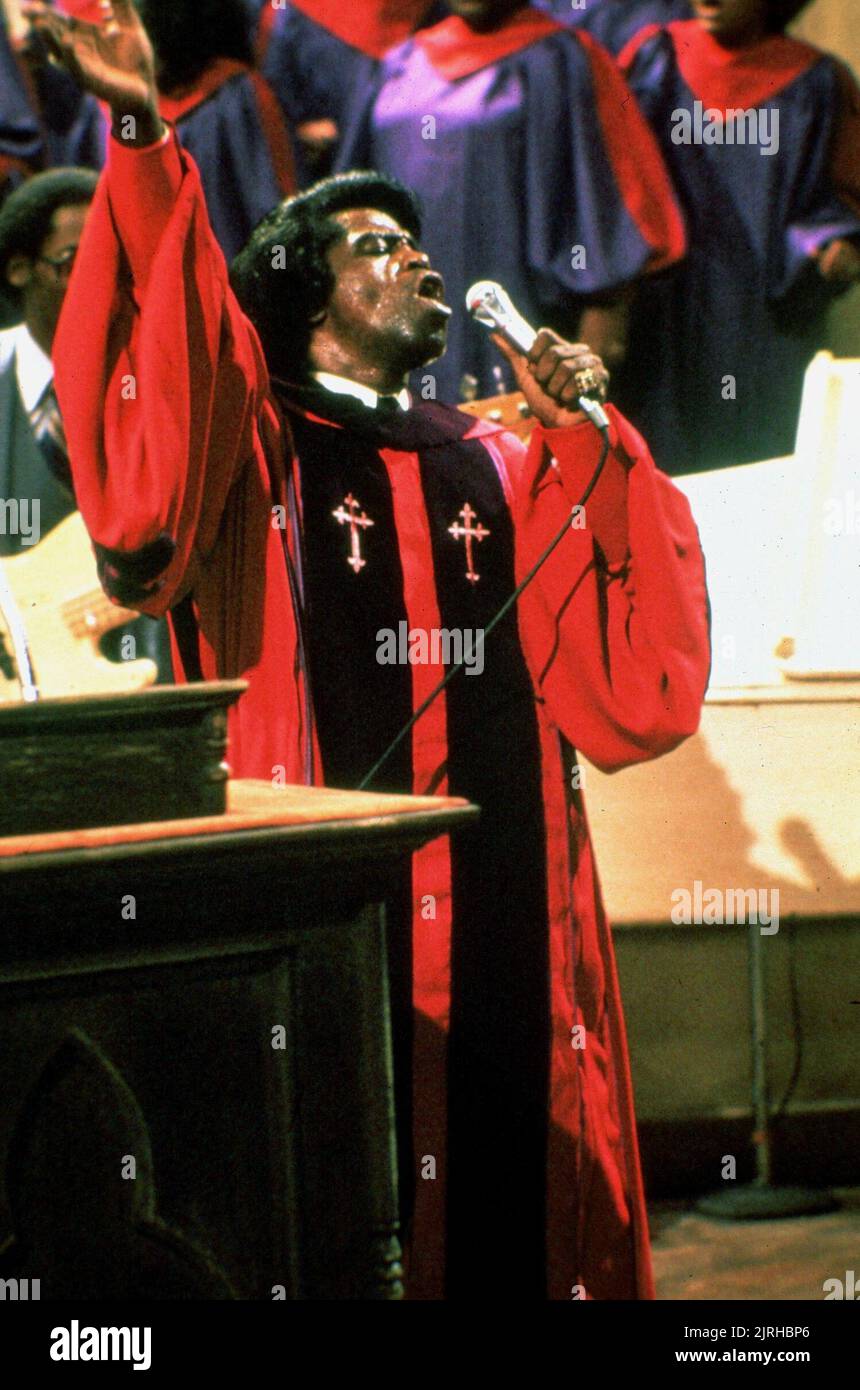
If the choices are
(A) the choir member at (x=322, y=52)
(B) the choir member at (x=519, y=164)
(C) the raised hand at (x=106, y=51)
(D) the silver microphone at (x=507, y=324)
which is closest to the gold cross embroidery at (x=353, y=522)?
(D) the silver microphone at (x=507, y=324)

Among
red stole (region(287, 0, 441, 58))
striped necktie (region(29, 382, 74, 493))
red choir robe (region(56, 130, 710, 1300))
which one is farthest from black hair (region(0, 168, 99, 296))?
red choir robe (region(56, 130, 710, 1300))

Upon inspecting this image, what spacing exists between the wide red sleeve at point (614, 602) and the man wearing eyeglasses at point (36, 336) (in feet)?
4.04

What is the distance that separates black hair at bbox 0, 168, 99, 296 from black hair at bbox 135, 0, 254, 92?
269 mm

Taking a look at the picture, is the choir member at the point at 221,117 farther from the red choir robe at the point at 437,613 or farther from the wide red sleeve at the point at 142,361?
the wide red sleeve at the point at 142,361

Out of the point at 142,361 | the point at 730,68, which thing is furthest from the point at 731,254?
the point at 142,361

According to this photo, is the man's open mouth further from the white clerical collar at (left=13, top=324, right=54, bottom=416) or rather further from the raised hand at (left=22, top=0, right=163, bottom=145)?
the white clerical collar at (left=13, top=324, right=54, bottom=416)

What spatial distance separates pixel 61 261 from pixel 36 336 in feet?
0.50

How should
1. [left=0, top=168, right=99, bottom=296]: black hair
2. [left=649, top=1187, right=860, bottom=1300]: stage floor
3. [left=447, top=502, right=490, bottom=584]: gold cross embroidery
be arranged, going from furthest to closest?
[left=0, top=168, right=99, bottom=296]: black hair
[left=649, top=1187, right=860, bottom=1300]: stage floor
[left=447, top=502, right=490, bottom=584]: gold cross embroidery

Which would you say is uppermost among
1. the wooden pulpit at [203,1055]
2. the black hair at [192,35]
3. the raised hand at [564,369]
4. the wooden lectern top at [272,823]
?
the black hair at [192,35]

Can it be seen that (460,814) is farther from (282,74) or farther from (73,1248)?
(282,74)

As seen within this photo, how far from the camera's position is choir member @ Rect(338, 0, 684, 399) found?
3.52 meters

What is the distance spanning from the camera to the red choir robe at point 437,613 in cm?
209

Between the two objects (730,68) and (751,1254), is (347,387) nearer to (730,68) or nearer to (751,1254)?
(730,68)

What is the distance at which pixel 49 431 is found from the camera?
336cm
